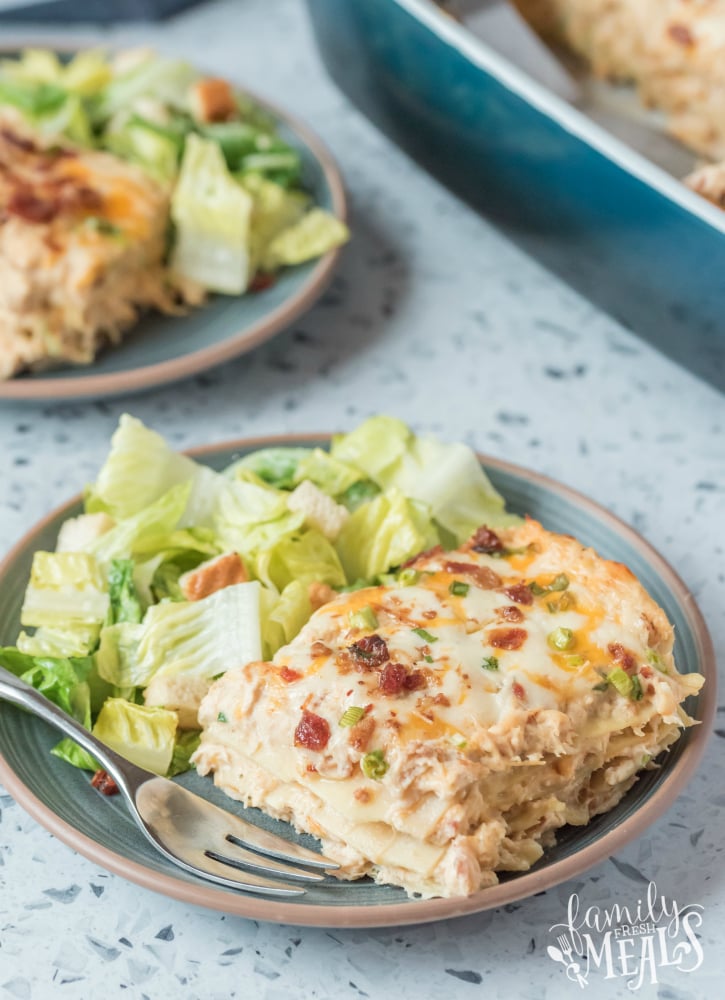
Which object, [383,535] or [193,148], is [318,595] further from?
[193,148]

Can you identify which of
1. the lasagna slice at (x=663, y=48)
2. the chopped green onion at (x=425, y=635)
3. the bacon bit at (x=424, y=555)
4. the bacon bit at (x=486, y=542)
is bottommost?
the bacon bit at (x=424, y=555)

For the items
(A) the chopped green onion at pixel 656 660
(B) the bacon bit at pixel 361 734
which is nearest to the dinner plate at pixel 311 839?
(A) the chopped green onion at pixel 656 660

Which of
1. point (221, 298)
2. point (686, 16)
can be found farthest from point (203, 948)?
point (686, 16)

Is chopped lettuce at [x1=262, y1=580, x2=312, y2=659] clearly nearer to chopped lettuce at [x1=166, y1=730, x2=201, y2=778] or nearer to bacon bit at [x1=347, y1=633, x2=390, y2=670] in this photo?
chopped lettuce at [x1=166, y1=730, x2=201, y2=778]

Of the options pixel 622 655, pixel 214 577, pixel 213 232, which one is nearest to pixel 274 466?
pixel 214 577

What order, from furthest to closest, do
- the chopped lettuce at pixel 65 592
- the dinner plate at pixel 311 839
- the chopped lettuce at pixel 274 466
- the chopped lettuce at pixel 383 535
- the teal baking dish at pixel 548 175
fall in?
the teal baking dish at pixel 548 175 < the chopped lettuce at pixel 274 466 < the chopped lettuce at pixel 383 535 < the chopped lettuce at pixel 65 592 < the dinner plate at pixel 311 839

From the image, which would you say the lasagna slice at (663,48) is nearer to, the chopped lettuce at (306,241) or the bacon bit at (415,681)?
the chopped lettuce at (306,241)
